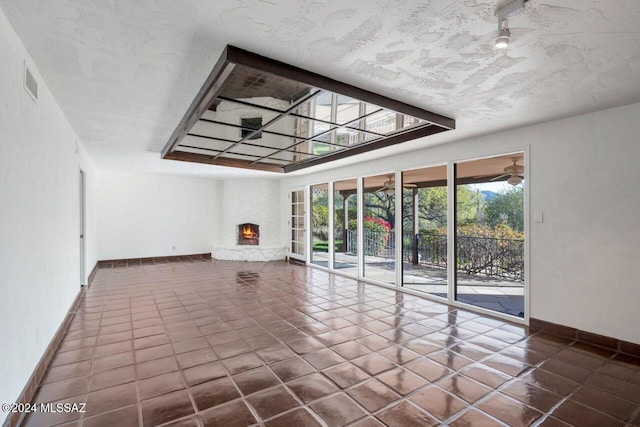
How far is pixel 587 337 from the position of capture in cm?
321

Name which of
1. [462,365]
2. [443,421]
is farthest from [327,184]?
[443,421]

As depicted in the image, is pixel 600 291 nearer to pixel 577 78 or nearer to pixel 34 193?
pixel 577 78

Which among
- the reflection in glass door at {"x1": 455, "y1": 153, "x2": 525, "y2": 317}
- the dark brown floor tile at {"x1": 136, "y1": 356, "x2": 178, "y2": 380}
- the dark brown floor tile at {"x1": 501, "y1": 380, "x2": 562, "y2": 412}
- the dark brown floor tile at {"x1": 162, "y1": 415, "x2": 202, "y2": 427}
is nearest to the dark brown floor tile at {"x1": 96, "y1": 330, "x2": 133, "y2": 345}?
the dark brown floor tile at {"x1": 136, "y1": 356, "x2": 178, "y2": 380}

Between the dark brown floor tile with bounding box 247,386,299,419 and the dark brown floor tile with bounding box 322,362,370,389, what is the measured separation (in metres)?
0.41

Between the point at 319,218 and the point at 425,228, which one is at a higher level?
the point at 319,218

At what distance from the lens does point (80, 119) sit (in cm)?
368

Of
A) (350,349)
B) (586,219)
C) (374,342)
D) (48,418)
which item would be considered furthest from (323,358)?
(586,219)

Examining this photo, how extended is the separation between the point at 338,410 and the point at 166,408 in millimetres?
1172

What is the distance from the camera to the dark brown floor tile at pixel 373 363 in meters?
2.62

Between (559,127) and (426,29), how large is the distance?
8.54 ft

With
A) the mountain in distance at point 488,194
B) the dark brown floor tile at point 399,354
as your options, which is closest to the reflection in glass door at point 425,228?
the mountain in distance at point 488,194

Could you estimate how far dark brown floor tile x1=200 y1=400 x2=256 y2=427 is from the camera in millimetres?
1946

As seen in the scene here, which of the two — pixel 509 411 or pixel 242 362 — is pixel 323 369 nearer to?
pixel 242 362

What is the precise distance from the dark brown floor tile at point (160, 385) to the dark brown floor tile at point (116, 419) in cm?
16
